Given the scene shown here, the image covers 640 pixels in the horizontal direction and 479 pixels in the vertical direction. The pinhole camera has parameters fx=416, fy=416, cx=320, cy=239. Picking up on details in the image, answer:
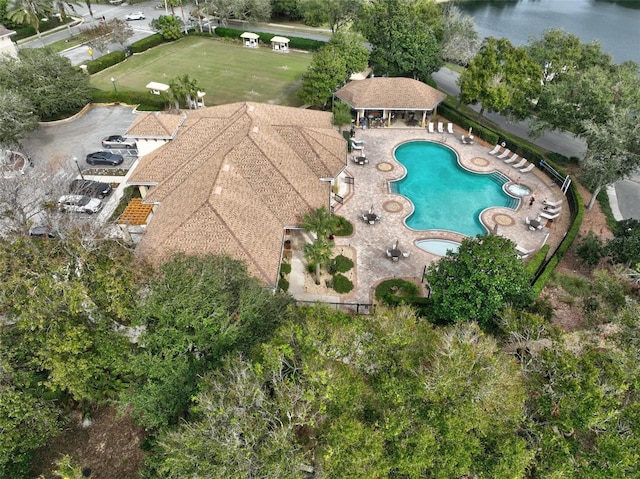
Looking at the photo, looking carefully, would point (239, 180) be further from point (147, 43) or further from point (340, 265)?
point (147, 43)

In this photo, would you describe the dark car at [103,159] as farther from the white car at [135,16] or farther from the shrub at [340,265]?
the white car at [135,16]

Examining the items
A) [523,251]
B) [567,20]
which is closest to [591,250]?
[523,251]

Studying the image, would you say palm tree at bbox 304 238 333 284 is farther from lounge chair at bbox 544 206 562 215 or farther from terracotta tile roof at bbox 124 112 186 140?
lounge chair at bbox 544 206 562 215

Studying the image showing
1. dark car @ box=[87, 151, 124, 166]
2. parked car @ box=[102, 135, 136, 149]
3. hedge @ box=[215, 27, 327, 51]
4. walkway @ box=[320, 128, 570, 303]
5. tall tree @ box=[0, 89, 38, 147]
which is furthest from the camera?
hedge @ box=[215, 27, 327, 51]

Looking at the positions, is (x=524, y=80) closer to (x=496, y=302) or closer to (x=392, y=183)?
(x=392, y=183)

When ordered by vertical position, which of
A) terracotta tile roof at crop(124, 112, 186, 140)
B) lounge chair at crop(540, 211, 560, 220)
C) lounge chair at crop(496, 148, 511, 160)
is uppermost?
terracotta tile roof at crop(124, 112, 186, 140)

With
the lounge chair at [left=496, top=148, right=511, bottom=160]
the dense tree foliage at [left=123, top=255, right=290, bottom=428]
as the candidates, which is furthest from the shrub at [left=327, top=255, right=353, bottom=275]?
the lounge chair at [left=496, top=148, right=511, bottom=160]
